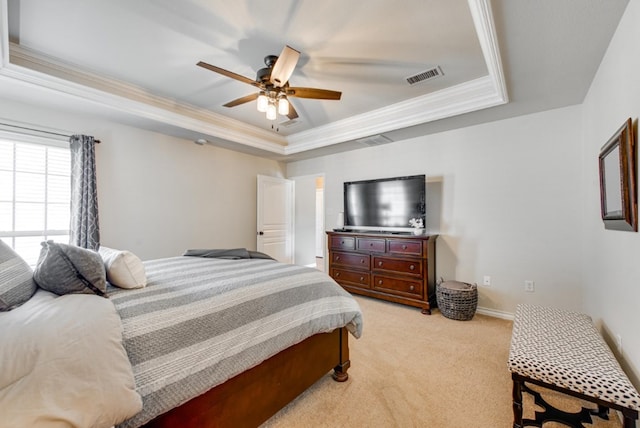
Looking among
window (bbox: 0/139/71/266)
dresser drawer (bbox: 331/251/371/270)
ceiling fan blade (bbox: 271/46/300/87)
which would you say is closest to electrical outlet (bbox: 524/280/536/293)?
dresser drawer (bbox: 331/251/371/270)

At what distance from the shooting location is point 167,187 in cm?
397

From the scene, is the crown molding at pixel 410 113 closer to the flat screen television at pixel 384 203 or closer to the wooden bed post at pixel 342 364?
the flat screen television at pixel 384 203

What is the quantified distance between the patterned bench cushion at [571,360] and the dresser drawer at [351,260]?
218cm

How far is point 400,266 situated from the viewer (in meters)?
3.67

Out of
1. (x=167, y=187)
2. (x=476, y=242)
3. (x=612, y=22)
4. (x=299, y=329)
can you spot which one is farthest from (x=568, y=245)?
(x=167, y=187)

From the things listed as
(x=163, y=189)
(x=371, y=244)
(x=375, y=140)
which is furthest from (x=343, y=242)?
(x=163, y=189)

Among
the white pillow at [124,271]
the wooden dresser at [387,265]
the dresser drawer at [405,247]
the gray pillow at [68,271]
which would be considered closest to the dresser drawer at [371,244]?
the wooden dresser at [387,265]

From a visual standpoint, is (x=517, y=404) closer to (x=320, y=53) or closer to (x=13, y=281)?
(x=13, y=281)

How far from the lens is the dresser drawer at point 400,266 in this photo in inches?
139

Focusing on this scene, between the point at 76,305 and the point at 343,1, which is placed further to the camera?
the point at 343,1

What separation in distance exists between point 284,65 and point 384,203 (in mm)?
2525

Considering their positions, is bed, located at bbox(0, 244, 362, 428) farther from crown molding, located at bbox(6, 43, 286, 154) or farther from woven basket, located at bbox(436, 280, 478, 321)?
crown molding, located at bbox(6, 43, 286, 154)

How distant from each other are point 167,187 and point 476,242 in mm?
4266

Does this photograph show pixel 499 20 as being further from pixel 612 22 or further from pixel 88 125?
pixel 88 125
